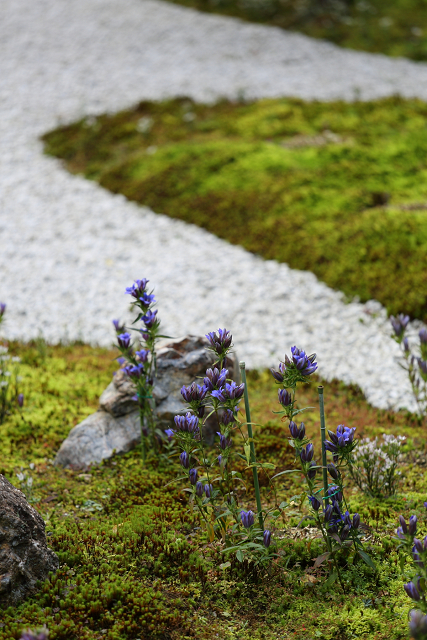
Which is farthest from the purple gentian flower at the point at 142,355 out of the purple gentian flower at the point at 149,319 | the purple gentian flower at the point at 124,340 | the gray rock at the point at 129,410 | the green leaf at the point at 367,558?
the green leaf at the point at 367,558

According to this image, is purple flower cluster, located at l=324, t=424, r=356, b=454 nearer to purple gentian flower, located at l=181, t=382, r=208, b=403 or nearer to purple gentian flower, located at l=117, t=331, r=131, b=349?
purple gentian flower, located at l=181, t=382, r=208, b=403

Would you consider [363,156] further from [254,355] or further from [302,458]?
[302,458]

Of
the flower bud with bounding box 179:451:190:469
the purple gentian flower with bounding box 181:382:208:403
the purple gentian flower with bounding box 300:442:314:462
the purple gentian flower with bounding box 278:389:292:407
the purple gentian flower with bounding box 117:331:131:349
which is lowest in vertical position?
the flower bud with bounding box 179:451:190:469

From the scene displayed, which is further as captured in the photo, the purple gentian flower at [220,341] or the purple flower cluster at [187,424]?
the purple gentian flower at [220,341]

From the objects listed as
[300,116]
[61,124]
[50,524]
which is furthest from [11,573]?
[61,124]

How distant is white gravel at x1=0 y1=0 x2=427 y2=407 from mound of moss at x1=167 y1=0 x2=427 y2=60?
3.44 feet

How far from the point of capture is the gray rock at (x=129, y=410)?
20.4 feet

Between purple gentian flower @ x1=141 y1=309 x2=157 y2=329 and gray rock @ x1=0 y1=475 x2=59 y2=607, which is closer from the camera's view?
gray rock @ x1=0 y1=475 x2=59 y2=607

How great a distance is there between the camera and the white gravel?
9.94m

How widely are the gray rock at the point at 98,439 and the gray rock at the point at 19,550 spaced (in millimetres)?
1868

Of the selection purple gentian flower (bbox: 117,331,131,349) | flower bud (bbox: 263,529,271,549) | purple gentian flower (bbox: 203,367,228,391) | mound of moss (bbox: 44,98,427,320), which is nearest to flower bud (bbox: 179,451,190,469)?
purple gentian flower (bbox: 203,367,228,391)

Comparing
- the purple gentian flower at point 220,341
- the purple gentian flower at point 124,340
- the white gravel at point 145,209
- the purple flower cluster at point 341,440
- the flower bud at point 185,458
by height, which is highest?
the purple gentian flower at point 220,341

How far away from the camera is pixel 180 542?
4.65m

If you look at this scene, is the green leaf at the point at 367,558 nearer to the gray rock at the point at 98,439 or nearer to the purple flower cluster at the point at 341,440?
the purple flower cluster at the point at 341,440
